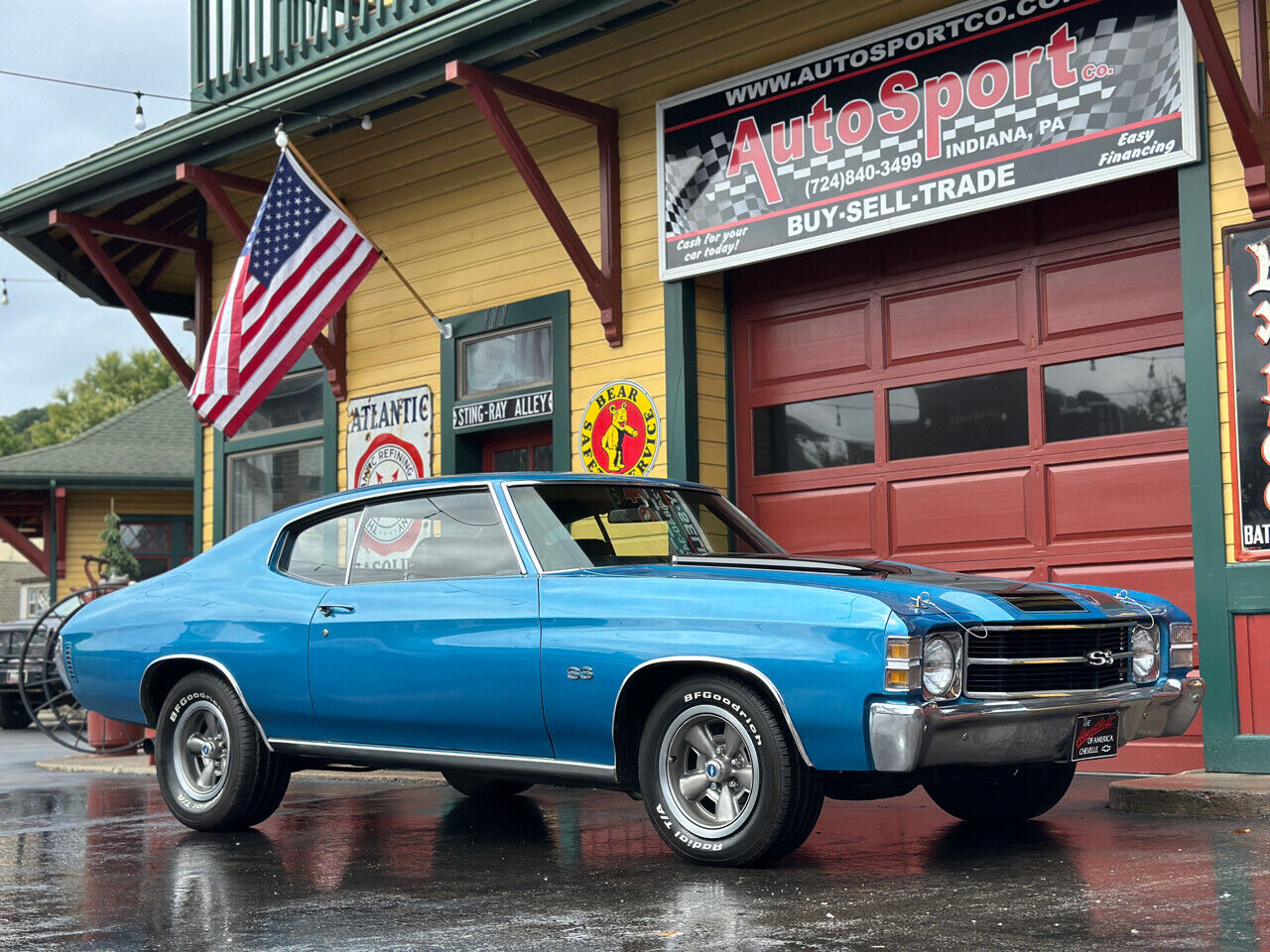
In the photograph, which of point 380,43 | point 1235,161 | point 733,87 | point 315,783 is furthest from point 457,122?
point 1235,161

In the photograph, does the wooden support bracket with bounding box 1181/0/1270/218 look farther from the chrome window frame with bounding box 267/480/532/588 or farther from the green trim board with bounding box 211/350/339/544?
the green trim board with bounding box 211/350/339/544

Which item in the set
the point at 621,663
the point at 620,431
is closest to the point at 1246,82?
the point at 621,663

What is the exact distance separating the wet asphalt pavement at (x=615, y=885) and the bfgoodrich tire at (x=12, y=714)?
12542 millimetres

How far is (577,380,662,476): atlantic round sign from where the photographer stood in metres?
11.1

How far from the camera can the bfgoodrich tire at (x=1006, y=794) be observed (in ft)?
21.6

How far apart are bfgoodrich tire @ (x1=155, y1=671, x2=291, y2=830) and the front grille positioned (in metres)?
3.40

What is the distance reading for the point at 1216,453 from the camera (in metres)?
8.08

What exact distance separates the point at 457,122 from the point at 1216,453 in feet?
22.8

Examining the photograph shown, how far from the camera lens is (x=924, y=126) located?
933 cm

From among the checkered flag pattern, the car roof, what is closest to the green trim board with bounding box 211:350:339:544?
the checkered flag pattern

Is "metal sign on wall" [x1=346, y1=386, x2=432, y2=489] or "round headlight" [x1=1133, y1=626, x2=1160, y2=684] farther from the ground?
"metal sign on wall" [x1=346, y1=386, x2=432, y2=489]

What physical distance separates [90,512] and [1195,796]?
27324 mm

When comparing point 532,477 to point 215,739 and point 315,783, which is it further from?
point 315,783

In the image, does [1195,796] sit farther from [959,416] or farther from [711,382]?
[711,382]
